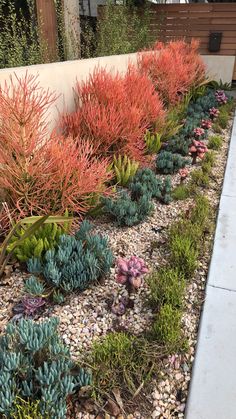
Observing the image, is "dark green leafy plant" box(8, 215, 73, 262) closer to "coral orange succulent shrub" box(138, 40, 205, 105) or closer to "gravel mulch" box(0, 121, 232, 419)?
"gravel mulch" box(0, 121, 232, 419)

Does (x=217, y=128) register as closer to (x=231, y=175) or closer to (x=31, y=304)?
(x=231, y=175)

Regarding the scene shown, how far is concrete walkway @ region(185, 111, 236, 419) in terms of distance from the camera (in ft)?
4.81

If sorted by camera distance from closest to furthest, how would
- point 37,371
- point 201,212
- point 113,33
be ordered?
point 37,371
point 201,212
point 113,33

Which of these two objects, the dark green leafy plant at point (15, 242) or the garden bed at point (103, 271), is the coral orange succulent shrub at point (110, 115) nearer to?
the garden bed at point (103, 271)

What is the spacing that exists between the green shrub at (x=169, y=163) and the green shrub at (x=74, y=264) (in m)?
1.76

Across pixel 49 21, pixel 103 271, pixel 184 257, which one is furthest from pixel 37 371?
pixel 49 21

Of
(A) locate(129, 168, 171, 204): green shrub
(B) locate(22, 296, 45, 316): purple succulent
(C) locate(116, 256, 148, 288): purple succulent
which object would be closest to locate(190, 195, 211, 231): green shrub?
(A) locate(129, 168, 171, 204): green shrub

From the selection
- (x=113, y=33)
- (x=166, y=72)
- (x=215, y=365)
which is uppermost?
(x=113, y=33)

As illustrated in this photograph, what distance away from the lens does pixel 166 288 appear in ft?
6.15

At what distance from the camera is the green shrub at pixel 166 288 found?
6.06 ft

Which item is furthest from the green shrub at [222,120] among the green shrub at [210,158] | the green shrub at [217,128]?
the green shrub at [210,158]

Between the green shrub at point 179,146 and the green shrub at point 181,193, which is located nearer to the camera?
the green shrub at point 181,193

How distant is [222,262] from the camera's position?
2.34 m

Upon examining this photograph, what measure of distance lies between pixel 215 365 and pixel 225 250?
101cm
